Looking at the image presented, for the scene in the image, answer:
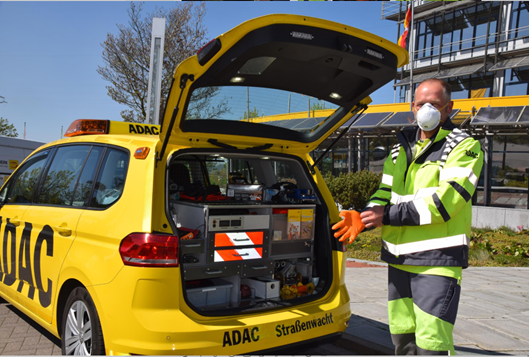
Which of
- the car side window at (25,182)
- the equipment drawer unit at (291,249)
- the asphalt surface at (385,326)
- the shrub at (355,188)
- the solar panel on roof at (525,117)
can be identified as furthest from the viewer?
the solar panel on roof at (525,117)

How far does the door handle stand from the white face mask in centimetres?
258

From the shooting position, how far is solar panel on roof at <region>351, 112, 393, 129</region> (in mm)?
18772

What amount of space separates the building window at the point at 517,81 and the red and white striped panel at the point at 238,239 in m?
26.8

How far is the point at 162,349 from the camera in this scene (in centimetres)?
243

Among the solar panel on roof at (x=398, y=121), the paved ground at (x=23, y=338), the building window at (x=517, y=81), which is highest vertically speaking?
the building window at (x=517, y=81)

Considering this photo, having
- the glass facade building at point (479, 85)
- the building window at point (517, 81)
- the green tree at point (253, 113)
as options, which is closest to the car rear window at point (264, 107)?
the green tree at point (253, 113)

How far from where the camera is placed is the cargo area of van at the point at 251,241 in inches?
118

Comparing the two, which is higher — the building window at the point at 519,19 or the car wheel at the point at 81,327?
the building window at the point at 519,19

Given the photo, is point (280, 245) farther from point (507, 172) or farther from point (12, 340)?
point (507, 172)

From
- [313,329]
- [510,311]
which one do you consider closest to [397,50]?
[313,329]

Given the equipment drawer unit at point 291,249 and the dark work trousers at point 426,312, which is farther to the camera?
the equipment drawer unit at point 291,249

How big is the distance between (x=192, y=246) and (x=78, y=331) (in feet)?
3.17

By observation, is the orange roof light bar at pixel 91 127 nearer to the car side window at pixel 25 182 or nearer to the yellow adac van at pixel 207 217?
the yellow adac van at pixel 207 217

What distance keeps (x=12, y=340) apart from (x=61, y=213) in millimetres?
1512
